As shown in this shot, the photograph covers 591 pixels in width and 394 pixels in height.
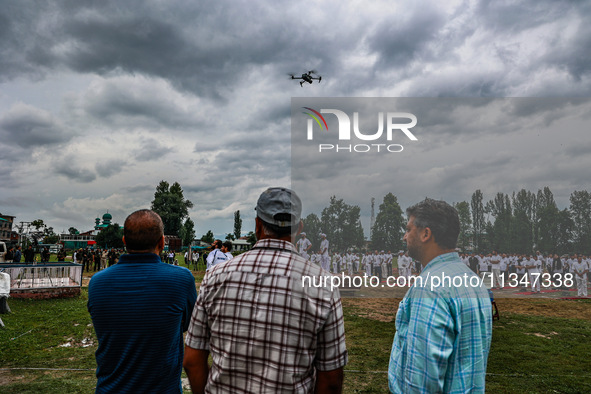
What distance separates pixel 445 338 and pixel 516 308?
44.5 feet

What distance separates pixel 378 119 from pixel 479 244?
169 centimetres

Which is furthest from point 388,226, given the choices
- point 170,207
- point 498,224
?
point 170,207

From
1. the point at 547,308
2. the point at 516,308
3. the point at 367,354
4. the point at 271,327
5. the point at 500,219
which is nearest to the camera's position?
the point at 271,327

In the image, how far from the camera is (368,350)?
7.08 m

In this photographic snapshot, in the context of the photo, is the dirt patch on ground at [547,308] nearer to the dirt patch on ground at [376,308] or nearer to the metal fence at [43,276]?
the dirt patch on ground at [376,308]

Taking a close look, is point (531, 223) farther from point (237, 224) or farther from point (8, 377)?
point (237, 224)

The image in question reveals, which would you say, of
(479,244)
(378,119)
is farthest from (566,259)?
(378,119)

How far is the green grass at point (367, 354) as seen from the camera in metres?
5.22

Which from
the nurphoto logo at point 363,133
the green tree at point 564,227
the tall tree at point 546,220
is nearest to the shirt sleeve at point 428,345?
the nurphoto logo at point 363,133

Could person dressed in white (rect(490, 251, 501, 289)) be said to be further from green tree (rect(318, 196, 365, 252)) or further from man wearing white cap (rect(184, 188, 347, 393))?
man wearing white cap (rect(184, 188, 347, 393))

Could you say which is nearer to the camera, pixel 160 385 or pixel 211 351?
Result: pixel 211 351

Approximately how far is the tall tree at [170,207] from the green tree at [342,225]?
50.5 m

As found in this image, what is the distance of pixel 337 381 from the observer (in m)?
1.57

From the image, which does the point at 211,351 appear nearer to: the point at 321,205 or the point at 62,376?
the point at 321,205
